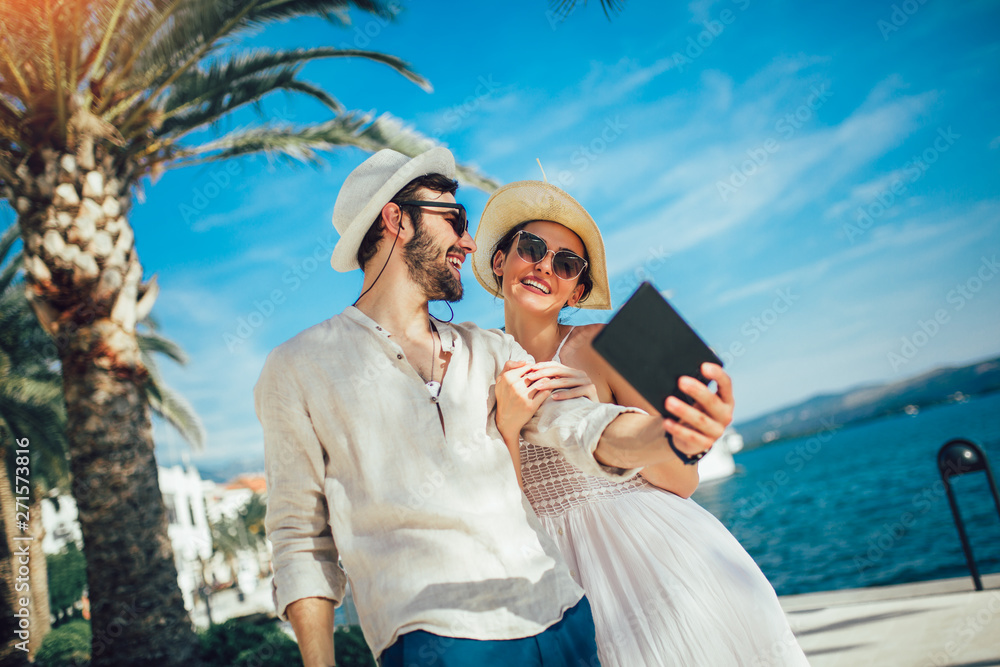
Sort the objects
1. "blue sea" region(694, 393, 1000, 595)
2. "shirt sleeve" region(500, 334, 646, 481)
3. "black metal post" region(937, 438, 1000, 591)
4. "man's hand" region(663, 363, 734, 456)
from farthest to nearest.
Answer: "blue sea" region(694, 393, 1000, 595), "black metal post" region(937, 438, 1000, 591), "shirt sleeve" region(500, 334, 646, 481), "man's hand" region(663, 363, 734, 456)

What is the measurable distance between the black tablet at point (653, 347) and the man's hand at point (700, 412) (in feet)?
0.09

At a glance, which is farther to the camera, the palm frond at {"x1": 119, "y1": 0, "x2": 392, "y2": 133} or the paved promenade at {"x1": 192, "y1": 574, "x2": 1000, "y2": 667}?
the palm frond at {"x1": 119, "y1": 0, "x2": 392, "y2": 133}

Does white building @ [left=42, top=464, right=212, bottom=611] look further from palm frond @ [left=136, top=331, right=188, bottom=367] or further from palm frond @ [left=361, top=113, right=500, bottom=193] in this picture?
palm frond @ [left=361, top=113, right=500, bottom=193]

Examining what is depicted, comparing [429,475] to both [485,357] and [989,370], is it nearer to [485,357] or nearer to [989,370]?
[485,357]

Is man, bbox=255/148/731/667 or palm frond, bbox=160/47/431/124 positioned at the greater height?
palm frond, bbox=160/47/431/124

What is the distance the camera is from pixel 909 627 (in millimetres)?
5434

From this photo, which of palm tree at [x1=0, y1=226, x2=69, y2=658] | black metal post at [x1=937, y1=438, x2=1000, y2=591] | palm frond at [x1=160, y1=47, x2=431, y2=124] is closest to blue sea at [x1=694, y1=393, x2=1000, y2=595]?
black metal post at [x1=937, y1=438, x2=1000, y2=591]

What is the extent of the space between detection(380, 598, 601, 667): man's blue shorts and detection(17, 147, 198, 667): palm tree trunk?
4.41m

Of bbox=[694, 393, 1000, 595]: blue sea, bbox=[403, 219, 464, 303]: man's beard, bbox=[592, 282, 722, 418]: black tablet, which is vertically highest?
bbox=[403, 219, 464, 303]: man's beard

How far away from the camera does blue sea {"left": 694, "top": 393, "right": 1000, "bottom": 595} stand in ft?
87.6

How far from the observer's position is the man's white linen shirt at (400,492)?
1597mm

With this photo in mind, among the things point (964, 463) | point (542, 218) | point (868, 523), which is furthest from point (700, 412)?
point (868, 523)

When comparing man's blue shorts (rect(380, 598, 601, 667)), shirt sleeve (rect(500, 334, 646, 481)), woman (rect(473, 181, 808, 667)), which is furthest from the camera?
woman (rect(473, 181, 808, 667))

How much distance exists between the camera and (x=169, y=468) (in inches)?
1900
